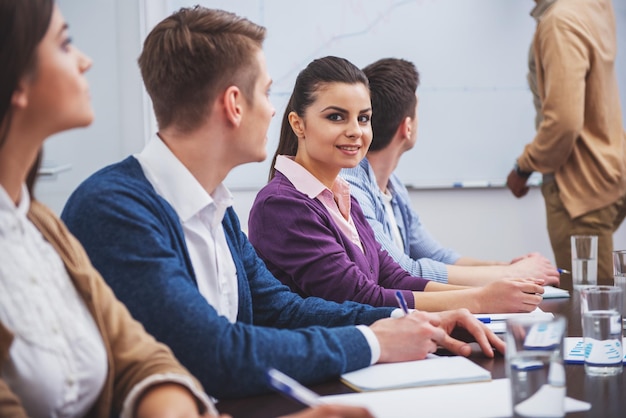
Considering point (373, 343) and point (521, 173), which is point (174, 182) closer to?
point (373, 343)

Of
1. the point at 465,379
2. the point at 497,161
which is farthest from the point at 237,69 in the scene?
the point at 497,161

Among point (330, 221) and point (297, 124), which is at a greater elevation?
point (297, 124)

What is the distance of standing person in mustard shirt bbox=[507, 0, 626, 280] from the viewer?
9.76 feet

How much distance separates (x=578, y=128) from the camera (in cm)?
299

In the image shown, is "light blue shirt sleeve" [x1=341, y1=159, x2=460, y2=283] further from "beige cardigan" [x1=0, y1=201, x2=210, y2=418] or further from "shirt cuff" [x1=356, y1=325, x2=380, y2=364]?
"beige cardigan" [x1=0, y1=201, x2=210, y2=418]

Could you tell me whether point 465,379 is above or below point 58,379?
below

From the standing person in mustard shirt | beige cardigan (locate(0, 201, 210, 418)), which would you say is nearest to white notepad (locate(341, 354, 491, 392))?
beige cardigan (locate(0, 201, 210, 418))

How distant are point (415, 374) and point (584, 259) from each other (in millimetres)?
1046

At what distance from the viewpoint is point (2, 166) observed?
3.18 feet

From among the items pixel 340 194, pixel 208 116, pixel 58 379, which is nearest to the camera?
pixel 58 379

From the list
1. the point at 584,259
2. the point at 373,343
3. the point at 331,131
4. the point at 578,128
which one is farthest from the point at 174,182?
the point at 578,128

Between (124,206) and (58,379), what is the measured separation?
13.4 inches

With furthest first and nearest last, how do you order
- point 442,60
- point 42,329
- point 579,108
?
point 442,60 < point 579,108 < point 42,329

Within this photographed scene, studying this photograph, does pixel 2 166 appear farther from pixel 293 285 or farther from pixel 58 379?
pixel 293 285
